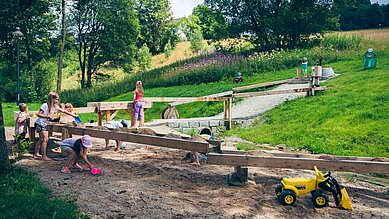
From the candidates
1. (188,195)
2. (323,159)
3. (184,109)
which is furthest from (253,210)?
(184,109)

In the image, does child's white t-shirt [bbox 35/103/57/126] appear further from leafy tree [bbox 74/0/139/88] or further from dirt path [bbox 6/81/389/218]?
leafy tree [bbox 74/0/139/88]

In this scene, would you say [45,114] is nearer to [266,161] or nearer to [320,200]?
[266,161]

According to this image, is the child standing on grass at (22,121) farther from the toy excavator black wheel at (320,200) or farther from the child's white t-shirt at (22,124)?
the toy excavator black wheel at (320,200)

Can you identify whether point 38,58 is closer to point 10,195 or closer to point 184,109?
point 184,109

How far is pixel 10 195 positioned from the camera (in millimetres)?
5477

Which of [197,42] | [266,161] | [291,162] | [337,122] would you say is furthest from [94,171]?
[197,42]

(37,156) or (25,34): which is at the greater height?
(25,34)

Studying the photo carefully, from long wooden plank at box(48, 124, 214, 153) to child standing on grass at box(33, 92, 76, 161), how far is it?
21 centimetres

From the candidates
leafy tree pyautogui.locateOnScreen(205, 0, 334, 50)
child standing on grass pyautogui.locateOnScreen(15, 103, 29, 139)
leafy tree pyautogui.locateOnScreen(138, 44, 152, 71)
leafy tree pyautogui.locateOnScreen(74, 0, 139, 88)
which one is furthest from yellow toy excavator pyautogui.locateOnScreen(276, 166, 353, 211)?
leafy tree pyautogui.locateOnScreen(138, 44, 152, 71)

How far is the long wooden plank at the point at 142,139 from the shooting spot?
22.0 ft

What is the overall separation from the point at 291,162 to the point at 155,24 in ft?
196

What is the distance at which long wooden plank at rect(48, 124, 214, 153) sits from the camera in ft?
22.0

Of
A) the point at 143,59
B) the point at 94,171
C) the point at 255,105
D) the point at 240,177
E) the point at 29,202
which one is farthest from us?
the point at 143,59

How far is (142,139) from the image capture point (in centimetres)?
748
